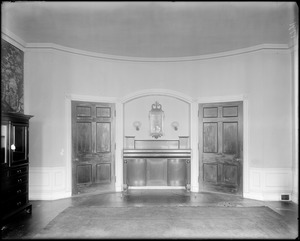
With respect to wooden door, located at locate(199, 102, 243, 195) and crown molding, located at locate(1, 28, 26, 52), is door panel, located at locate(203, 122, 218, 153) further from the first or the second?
crown molding, located at locate(1, 28, 26, 52)

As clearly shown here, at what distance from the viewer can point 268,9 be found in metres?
4.36

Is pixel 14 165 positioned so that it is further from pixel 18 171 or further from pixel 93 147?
pixel 93 147

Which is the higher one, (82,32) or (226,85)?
(82,32)

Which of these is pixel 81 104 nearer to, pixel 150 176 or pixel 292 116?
pixel 150 176

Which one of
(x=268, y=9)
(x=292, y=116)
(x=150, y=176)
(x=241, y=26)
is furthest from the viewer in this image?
(x=150, y=176)

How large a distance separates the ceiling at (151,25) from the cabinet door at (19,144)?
1.75 metres

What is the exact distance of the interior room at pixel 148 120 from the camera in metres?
4.38

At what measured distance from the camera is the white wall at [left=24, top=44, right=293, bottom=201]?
5.90 meters

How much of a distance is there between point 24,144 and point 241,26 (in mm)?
4407

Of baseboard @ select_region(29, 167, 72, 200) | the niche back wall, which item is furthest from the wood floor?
the niche back wall

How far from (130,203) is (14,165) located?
91.4 inches

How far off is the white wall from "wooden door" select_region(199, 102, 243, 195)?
11.7 inches

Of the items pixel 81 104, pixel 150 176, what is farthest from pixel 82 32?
pixel 150 176

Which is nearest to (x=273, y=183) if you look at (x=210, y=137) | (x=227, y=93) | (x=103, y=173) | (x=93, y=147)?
(x=210, y=137)
